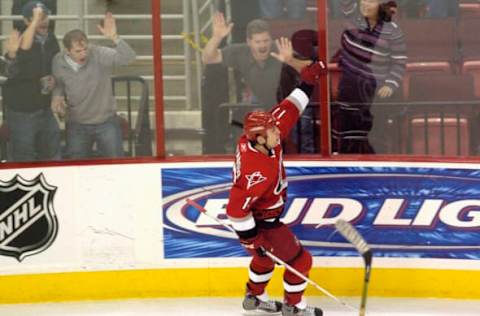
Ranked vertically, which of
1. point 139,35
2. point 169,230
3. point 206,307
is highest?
point 139,35

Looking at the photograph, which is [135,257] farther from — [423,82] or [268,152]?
[423,82]

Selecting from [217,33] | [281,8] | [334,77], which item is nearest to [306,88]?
[334,77]

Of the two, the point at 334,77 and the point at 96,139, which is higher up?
the point at 334,77

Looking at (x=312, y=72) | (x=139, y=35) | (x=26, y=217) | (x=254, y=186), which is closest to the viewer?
(x=254, y=186)

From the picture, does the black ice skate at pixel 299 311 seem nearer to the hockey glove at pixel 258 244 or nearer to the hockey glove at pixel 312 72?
the hockey glove at pixel 258 244

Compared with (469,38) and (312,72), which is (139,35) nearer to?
(312,72)

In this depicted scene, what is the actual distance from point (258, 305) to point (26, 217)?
146 cm

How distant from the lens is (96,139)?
6.89 metres

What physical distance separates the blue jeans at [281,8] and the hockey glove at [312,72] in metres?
0.31

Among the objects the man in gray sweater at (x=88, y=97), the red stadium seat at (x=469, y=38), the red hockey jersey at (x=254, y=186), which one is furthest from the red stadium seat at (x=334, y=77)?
the man in gray sweater at (x=88, y=97)

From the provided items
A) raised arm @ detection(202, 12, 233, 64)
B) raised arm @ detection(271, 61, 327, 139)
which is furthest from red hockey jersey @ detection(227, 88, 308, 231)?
raised arm @ detection(202, 12, 233, 64)

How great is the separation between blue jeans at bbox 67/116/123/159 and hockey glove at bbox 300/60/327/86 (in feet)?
3.75

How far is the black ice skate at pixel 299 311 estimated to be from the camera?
6434 millimetres

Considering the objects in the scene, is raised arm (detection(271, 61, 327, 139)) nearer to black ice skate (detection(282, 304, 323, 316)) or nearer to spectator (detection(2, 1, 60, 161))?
black ice skate (detection(282, 304, 323, 316))
